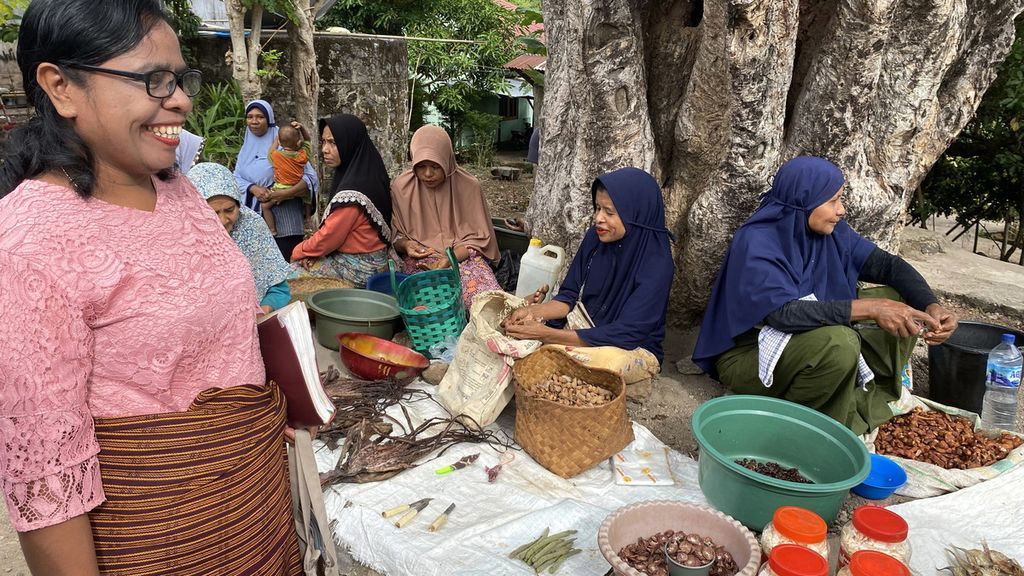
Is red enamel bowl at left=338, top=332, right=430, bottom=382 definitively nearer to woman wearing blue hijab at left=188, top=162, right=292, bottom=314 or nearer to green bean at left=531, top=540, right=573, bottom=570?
woman wearing blue hijab at left=188, top=162, right=292, bottom=314

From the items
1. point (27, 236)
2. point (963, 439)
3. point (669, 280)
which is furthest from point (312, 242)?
point (963, 439)

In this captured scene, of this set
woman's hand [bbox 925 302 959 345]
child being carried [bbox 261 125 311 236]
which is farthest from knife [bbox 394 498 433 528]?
child being carried [bbox 261 125 311 236]

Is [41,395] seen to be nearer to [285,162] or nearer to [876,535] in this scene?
[876,535]

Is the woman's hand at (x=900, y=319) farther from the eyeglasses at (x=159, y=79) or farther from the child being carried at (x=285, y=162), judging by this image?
the child being carried at (x=285, y=162)

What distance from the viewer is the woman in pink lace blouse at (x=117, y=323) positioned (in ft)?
3.56

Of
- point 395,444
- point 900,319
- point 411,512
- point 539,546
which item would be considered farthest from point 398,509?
point 900,319

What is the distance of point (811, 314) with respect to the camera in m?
2.98

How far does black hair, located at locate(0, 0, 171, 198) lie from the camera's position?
109 cm

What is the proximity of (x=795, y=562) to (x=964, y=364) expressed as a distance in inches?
92.3

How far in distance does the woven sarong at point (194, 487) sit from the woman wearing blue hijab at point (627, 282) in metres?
1.94

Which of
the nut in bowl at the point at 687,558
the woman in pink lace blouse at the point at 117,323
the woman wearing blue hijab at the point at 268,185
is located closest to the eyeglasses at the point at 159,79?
the woman in pink lace blouse at the point at 117,323

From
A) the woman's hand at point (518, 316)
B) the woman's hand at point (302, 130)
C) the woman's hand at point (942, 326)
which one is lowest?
the woman's hand at point (518, 316)

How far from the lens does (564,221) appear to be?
434 cm

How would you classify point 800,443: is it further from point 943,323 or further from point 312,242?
point 312,242
